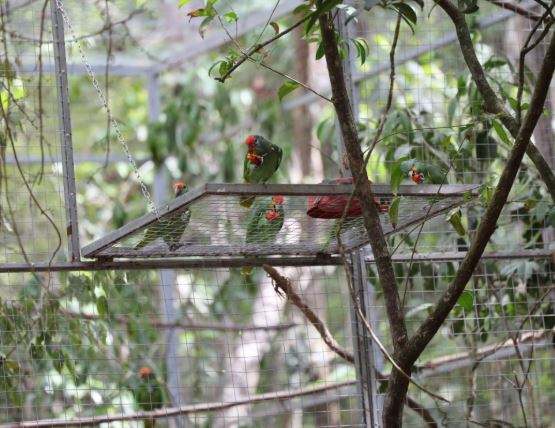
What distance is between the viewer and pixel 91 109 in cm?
682

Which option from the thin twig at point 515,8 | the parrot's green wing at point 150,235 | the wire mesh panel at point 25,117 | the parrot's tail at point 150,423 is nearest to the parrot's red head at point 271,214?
the parrot's green wing at point 150,235

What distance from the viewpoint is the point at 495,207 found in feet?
6.03

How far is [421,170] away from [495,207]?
0.32 m

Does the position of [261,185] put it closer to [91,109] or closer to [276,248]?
[276,248]

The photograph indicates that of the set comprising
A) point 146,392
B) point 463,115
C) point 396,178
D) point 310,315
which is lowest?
point 146,392

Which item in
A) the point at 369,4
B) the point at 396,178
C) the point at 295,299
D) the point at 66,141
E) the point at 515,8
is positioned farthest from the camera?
the point at 515,8

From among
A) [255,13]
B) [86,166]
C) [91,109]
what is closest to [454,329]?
[255,13]

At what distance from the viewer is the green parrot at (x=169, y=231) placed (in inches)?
82.7

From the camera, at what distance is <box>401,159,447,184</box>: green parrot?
2.04 metres

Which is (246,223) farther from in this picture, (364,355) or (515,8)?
(515,8)

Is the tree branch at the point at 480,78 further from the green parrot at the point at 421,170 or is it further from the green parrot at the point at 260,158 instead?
the green parrot at the point at 260,158

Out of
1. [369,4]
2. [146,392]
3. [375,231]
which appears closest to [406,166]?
[375,231]

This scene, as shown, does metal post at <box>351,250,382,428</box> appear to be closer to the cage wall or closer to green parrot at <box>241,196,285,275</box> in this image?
green parrot at <box>241,196,285,275</box>

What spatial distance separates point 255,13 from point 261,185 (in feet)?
10.5
